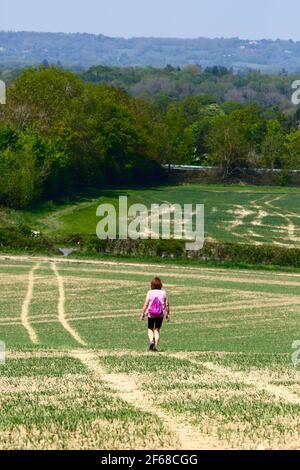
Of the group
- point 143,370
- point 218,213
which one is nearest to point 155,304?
point 143,370

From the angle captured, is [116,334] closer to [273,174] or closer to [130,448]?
[130,448]

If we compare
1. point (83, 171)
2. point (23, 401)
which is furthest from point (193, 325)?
point (83, 171)

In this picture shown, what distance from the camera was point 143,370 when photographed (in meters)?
20.3

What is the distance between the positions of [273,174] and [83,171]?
3516cm

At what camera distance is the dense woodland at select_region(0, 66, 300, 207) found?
93750 millimetres

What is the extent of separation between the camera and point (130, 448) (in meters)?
13.1

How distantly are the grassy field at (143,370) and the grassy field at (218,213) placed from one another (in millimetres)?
32531

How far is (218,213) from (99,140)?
2338cm

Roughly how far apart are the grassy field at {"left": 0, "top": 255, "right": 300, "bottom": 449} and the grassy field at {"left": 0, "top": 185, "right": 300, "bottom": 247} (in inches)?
1281

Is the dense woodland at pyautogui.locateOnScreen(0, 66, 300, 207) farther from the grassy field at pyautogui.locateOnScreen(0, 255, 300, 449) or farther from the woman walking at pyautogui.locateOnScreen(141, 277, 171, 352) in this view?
the woman walking at pyautogui.locateOnScreen(141, 277, 171, 352)

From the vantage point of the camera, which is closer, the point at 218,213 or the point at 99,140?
the point at 218,213

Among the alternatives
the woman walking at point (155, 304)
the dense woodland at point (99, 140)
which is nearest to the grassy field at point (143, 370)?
the woman walking at point (155, 304)

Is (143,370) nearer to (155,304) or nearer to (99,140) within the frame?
(155,304)

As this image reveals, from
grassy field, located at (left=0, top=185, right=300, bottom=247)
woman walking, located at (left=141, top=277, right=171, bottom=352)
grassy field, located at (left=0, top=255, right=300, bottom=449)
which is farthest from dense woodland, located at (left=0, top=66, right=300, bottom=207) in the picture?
woman walking, located at (left=141, top=277, right=171, bottom=352)
